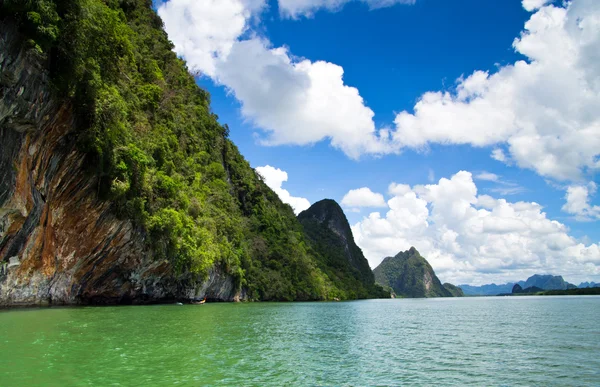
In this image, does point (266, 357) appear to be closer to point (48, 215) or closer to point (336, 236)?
point (48, 215)

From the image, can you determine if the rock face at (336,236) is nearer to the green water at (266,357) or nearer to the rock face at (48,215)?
the rock face at (48,215)

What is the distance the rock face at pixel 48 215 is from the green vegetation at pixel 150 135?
881 mm

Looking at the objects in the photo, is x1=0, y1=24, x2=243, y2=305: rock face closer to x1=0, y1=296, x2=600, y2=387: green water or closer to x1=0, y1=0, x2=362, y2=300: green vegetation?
x1=0, y1=0, x2=362, y2=300: green vegetation

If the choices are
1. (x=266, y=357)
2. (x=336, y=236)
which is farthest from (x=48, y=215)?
(x=336, y=236)

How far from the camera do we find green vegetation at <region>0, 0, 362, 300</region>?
66.8ft

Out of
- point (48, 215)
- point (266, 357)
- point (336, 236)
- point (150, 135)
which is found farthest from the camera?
point (336, 236)

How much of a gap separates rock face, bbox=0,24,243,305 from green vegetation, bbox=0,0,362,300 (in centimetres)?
88

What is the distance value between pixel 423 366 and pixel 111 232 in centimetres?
2379

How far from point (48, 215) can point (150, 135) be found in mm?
13630

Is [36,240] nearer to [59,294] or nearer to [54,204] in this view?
[54,204]

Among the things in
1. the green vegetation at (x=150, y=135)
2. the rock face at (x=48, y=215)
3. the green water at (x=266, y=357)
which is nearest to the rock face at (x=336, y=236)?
the green vegetation at (x=150, y=135)

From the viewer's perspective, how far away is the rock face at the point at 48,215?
60.2 feet

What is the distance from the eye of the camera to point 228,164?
253 ft

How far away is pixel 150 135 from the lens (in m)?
35.0
